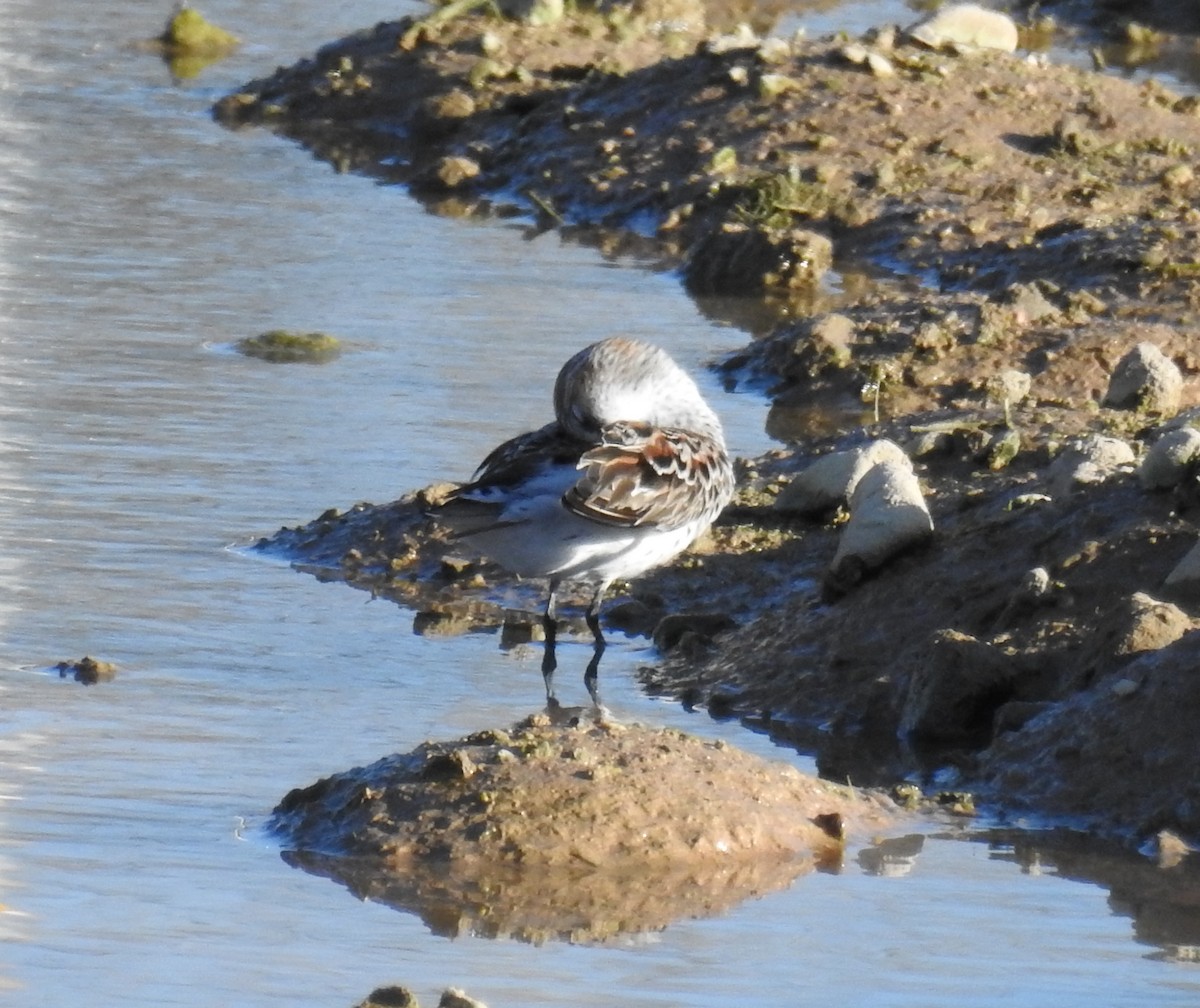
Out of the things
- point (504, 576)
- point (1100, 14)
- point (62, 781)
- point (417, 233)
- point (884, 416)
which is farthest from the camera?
point (1100, 14)

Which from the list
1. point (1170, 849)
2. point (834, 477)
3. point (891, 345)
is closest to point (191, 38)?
point (891, 345)

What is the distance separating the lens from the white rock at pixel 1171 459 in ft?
24.4

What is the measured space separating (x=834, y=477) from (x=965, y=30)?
9.73m

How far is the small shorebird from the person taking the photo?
734 centimetres

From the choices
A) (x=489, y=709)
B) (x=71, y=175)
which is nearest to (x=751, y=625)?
(x=489, y=709)

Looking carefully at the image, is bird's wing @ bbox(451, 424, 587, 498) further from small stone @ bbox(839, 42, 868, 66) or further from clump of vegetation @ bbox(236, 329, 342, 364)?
small stone @ bbox(839, 42, 868, 66)

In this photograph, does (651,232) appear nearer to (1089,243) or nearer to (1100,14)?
(1089,243)

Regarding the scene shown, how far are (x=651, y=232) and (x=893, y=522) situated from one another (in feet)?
23.7

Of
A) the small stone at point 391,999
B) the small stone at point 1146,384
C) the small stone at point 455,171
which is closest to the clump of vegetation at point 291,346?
the small stone at point 1146,384

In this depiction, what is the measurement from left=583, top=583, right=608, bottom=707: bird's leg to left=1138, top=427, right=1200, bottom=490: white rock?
66.4 inches

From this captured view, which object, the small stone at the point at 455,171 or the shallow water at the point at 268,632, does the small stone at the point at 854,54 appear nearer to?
the small stone at the point at 455,171

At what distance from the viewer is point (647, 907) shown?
5.74 m

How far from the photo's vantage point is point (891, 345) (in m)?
11.3

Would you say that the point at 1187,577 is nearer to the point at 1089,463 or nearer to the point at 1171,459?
the point at 1171,459
